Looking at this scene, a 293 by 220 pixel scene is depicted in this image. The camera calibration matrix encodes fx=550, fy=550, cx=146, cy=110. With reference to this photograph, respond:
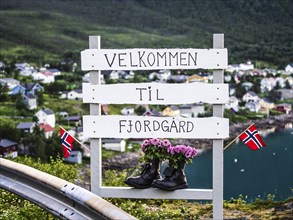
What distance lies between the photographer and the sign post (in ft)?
15.1

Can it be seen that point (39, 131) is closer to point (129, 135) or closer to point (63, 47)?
point (129, 135)

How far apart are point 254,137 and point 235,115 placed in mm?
72117

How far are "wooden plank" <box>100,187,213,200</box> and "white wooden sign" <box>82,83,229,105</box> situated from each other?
75cm

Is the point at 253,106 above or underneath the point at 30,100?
underneath

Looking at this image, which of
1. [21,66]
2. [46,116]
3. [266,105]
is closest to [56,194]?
[46,116]

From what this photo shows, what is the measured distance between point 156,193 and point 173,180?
0.63 ft

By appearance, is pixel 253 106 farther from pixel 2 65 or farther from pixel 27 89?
pixel 2 65

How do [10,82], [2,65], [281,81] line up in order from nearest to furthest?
[10,82] < [2,65] < [281,81]

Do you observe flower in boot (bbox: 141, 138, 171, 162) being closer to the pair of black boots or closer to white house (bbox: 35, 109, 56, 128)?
the pair of black boots

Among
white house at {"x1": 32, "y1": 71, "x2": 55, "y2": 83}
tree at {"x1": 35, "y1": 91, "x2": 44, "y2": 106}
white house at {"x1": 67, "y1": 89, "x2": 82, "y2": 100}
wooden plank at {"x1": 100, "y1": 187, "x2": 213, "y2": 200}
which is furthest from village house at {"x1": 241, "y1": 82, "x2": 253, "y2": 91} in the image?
wooden plank at {"x1": 100, "y1": 187, "x2": 213, "y2": 200}

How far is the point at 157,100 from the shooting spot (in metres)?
4.73

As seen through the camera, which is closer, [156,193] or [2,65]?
[156,193]

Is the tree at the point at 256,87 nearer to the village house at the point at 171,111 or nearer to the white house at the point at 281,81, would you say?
the white house at the point at 281,81

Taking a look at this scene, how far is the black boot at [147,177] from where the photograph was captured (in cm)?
464
